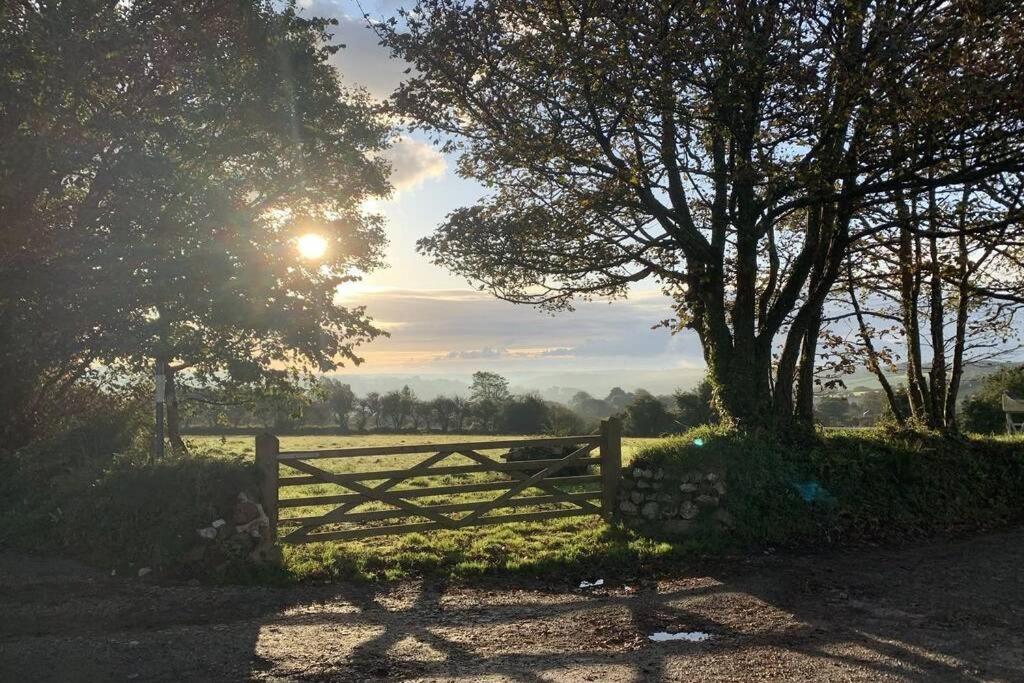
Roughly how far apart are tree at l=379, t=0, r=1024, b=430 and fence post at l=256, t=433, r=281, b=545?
5599 millimetres

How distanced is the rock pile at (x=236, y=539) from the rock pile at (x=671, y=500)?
5367 millimetres

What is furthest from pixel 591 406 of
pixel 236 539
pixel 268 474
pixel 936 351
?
pixel 236 539

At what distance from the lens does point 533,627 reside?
20.1ft

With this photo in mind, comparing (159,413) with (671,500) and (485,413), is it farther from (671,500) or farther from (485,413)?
(485,413)

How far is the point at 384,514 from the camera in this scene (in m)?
9.03

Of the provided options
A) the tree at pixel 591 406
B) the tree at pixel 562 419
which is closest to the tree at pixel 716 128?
the tree at pixel 562 419

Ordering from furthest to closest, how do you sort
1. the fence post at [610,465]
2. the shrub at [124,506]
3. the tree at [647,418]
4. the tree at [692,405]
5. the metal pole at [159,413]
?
1. the tree at [647,418]
2. the tree at [692,405]
3. the fence post at [610,465]
4. the metal pole at [159,413]
5. the shrub at [124,506]

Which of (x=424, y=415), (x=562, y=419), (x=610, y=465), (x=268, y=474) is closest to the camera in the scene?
(x=268, y=474)

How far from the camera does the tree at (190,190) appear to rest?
10609 millimetres

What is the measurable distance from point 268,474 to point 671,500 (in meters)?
5.80

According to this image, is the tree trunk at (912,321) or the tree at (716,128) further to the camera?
the tree trunk at (912,321)

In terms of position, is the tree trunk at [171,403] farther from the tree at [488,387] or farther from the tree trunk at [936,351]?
the tree at [488,387]

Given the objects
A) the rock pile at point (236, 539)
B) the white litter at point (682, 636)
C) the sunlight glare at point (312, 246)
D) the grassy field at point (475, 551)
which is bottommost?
the white litter at point (682, 636)

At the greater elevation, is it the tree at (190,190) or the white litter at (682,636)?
the tree at (190,190)
